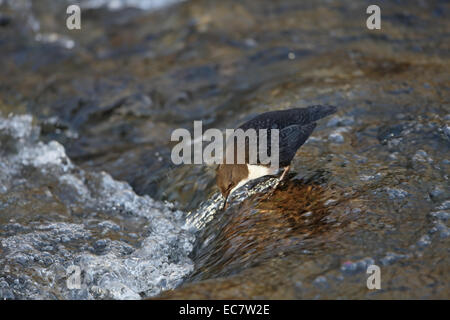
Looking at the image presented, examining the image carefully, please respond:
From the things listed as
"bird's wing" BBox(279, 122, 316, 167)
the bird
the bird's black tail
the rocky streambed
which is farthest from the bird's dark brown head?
the bird's black tail

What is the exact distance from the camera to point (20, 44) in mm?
7078

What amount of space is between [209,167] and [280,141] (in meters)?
0.88

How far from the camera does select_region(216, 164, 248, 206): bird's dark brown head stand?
11.4 feet

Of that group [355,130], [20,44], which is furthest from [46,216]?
[20,44]

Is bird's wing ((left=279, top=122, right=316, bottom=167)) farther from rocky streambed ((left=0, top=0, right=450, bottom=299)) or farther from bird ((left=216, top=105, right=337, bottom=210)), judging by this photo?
rocky streambed ((left=0, top=0, right=450, bottom=299))

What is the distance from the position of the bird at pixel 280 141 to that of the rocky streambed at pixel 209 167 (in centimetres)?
14

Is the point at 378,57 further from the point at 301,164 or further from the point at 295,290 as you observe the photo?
the point at 295,290

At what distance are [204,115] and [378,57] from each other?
1817 mm

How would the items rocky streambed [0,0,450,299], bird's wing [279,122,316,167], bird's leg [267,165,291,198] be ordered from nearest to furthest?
rocky streambed [0,0,450,299] < bird's wing [279,122,316,167] < bird's leg [267,165,291,198]

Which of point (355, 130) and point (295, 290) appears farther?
point (355, 130)

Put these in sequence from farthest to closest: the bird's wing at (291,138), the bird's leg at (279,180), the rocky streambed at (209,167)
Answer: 1. the bird's leg at (279,180)
2. the bird's wing at (291,138)
3. the rocky streambed at (209,167)

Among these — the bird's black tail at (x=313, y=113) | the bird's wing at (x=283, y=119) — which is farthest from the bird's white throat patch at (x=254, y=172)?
the bird's black tail at (x=313, y=113)

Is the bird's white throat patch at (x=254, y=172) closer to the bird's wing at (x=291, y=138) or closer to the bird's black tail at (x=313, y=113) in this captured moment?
the bird's wing at (x=291, y=138)

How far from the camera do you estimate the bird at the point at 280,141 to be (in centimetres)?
345
